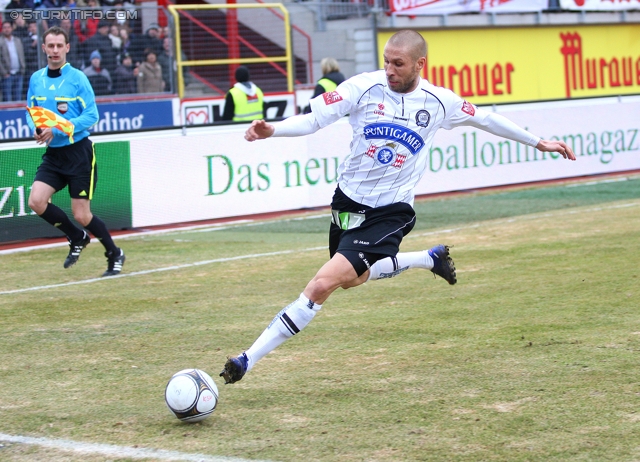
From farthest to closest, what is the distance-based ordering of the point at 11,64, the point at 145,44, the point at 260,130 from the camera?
the point at 145,44 → the point at 11,64 → the point at 260,130

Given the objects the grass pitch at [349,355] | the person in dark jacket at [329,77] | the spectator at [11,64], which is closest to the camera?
the grass pitch at [349,355]

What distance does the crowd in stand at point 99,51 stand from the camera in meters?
16.6

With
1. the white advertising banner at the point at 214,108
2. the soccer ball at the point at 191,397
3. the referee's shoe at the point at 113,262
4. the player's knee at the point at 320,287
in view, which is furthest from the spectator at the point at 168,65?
the soccer ball at the point at 191,397

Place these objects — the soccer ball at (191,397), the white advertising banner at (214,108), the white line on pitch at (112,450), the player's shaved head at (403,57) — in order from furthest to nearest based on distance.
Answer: the white advertising banner at (214,108), the player's shaved head at (403,57), the soccer ball at (191,397), the white line on pitch at (112,450)

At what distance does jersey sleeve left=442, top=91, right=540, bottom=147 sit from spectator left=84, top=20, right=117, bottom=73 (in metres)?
12.4

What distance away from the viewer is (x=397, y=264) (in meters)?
6.83

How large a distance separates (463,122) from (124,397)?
8.38 ft

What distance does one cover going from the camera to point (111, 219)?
43.6 feet

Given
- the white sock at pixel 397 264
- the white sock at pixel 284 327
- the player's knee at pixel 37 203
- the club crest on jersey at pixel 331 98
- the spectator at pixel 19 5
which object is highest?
the spectator at pixel 19 5

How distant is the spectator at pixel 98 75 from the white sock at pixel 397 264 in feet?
37.9

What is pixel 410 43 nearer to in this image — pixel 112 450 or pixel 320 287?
pixel 320 287

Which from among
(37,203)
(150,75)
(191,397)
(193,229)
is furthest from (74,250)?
(150,75)

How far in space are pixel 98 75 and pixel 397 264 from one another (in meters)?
12.0

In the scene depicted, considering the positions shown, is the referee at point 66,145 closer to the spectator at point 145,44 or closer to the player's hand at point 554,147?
the player's hand at point 554,147
